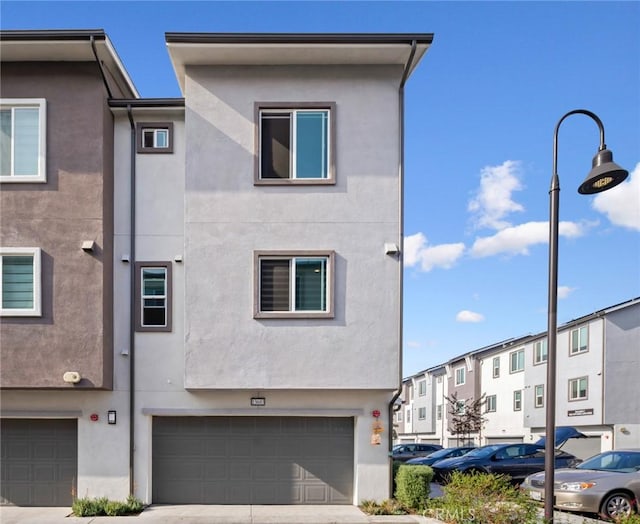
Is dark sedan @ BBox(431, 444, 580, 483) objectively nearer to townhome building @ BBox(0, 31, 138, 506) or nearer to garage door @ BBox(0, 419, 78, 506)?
townhome building @ BBox(0, 31, 138, 506)

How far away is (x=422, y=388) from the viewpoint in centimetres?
4756

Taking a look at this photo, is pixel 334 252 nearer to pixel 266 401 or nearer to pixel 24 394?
pixel 266 401

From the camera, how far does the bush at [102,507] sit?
10672 mm

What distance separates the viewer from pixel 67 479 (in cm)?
1134

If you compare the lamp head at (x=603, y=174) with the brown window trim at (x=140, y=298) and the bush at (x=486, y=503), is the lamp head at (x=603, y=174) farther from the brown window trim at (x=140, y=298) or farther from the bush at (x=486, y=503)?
the brown window trim at (x=140, y=298)

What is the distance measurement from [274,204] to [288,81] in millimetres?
2531

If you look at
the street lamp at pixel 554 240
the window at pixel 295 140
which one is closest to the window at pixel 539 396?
the street lamp at pixel 554 240

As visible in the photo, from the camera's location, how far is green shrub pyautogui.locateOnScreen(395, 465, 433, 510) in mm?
10930

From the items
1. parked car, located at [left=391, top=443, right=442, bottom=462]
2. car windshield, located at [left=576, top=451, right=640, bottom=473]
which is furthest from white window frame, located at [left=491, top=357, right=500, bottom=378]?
car windshield, located at [left=576, top=451, right=640, bottom=473]

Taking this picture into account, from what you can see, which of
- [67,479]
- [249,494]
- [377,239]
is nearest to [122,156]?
[377,239]

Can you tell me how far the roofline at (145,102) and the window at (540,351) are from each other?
24466 mm

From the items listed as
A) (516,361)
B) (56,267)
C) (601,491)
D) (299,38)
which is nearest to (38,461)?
(56,267)

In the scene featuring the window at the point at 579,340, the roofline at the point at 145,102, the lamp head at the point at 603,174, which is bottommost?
the window at the point at 579,340

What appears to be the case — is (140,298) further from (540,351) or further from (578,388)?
(540,351)
